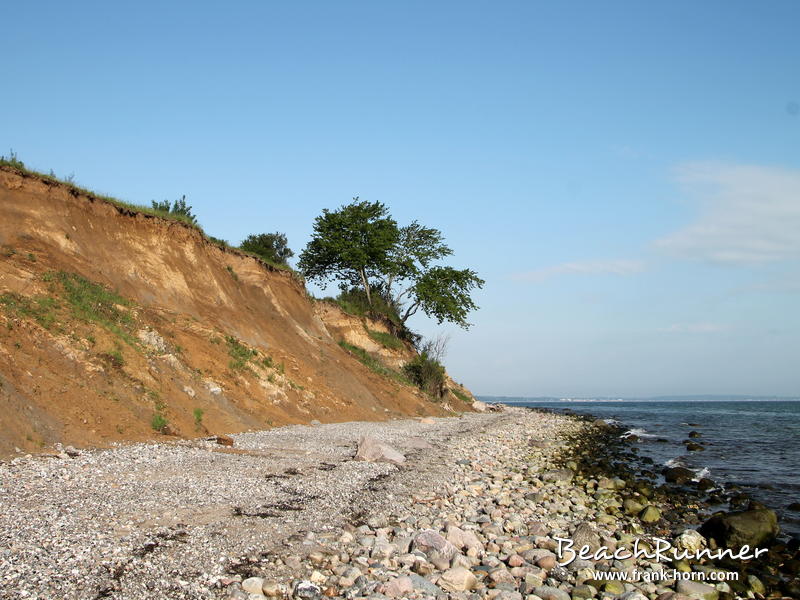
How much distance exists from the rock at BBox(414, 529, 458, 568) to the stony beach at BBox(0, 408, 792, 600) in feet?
0.08

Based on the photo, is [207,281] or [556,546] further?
[207,281]

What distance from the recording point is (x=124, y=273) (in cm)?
2297

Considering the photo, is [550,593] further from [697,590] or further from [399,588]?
[697,590]

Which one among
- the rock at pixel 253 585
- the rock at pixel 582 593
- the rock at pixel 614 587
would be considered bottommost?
the rock at pixel 614 587

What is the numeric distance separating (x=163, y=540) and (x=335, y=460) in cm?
759

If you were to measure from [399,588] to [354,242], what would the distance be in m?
42.3

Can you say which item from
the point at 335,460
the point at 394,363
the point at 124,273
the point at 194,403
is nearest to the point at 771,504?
the point at 335,460

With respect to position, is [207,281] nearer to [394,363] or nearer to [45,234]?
[45,234]

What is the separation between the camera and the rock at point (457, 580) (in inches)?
277

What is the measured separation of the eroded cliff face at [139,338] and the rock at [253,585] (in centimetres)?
740

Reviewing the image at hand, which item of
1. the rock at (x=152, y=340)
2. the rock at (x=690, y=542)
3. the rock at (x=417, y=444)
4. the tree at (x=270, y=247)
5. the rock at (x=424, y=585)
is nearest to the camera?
the rock at (x=424, y=585)

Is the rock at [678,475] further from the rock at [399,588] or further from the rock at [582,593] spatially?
the rock at [399,588]

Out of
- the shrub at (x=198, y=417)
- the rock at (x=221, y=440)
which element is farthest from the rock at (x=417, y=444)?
the shrub at (x=198, y=417)

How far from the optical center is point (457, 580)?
7.10 m
